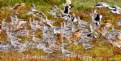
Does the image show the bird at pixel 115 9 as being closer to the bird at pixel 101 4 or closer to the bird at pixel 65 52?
the bird at pixel 101 4

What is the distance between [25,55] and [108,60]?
365 centimetres

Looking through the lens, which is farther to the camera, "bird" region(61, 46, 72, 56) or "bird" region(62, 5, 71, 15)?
"bird" region(62, 5, 71, 15)

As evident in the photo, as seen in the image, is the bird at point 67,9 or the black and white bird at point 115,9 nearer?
the bird at point 67,9

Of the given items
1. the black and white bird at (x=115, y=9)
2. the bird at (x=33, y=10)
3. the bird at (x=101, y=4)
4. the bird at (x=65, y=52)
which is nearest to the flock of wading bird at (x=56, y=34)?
the bird at (x=65, y=52)

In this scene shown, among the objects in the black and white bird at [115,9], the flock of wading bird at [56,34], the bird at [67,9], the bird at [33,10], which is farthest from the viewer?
the black and white bird at [115,9]

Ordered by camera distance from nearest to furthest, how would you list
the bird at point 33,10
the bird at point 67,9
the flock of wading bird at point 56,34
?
the flock of wading bird at point 56,34 → the bird at point 67,9 → the bird at point 33,10

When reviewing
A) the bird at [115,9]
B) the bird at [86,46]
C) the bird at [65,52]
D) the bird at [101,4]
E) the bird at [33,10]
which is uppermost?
the bird at [65,52]

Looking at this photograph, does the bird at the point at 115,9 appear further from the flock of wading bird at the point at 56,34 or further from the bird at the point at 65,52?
the bird at the point at 65,52

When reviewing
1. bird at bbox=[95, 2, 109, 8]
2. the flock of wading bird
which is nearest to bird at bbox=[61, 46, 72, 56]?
the flock of wading bird

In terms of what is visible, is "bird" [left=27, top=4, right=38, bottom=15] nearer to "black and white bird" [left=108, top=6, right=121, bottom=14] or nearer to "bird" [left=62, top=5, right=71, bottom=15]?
"bird" [left=62, top=5, right=71, bottom=15]

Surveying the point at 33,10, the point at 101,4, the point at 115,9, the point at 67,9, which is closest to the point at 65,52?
the point at 67,9

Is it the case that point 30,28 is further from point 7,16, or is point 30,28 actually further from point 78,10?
point 78,10

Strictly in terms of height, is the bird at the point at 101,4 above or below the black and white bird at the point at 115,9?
below

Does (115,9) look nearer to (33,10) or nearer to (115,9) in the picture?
(115,9)
